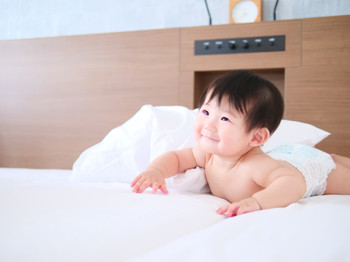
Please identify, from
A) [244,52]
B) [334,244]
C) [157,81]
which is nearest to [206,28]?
[244,52]

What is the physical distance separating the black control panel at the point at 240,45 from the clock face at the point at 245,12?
21 cm

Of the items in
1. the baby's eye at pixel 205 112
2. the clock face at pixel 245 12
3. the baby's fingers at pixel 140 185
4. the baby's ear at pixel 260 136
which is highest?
the clock face at pixel 245 12

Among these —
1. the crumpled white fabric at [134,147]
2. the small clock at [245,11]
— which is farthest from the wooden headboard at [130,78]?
the crumpled white fabric at [134,147]

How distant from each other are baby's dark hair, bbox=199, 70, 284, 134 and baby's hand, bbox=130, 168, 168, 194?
0.22m

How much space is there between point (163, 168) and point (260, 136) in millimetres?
252

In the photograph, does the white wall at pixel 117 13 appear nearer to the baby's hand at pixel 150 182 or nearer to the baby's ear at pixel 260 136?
the baby's ear at pixel 260 136

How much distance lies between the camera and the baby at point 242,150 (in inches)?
32.8

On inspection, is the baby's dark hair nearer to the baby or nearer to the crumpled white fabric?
the baby

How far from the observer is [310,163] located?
0.98m

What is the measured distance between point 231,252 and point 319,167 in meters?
0.66

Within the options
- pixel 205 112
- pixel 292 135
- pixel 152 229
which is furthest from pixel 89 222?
pixel 292 135

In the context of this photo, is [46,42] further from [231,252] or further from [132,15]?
[231,252]

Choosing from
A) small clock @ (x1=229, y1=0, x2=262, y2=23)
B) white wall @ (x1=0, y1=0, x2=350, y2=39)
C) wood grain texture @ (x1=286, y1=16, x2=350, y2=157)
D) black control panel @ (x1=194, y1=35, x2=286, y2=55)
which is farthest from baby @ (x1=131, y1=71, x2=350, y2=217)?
white wall @ (x1=0, y1=0, x2=350, y2=39)

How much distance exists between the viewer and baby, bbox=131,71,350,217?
0.83m
